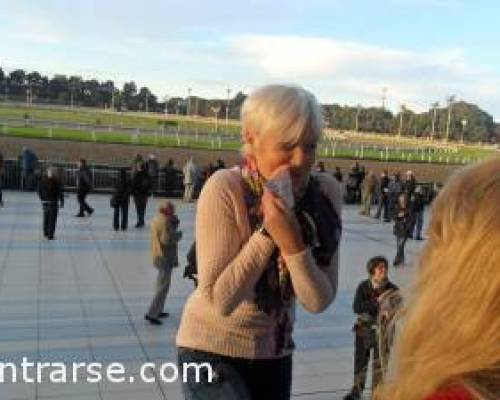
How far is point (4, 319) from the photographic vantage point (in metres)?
9.48

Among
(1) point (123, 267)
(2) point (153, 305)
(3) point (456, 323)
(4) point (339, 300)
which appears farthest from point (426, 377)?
(1) point (123, 267)

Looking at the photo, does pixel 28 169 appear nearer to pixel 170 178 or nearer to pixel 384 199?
pixel 170 178

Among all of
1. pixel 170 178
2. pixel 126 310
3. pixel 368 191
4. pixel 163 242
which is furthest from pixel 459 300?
pixel 170 178

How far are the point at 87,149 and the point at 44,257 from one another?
24960 mm

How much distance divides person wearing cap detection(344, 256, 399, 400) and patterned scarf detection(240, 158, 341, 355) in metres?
4.21

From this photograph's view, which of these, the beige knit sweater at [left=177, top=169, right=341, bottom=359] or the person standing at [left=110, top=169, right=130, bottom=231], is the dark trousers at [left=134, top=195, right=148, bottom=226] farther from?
the beige knit sweater at [left=177, top=169, right=341, bottom=359]

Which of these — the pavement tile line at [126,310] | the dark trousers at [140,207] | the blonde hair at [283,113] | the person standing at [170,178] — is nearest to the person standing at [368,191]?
the person standing at [170,178]

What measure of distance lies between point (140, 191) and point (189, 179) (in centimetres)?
656

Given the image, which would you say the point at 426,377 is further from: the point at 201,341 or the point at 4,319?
the point at 4,319

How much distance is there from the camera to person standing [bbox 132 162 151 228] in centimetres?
2014

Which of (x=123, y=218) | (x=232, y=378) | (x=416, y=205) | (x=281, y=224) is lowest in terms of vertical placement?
(x=123, y=218)

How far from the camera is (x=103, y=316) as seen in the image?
1003 cm

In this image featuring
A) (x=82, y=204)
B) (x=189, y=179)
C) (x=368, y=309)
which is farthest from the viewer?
(x=189, y=179)

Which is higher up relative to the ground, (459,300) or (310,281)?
(459,300)
